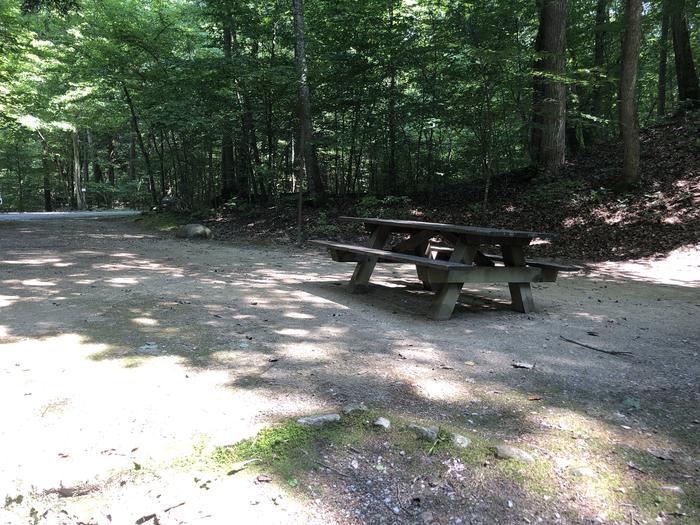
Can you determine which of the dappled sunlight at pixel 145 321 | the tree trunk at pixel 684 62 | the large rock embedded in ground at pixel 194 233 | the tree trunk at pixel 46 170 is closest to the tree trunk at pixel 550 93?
the tree trunk at pixel 684 62

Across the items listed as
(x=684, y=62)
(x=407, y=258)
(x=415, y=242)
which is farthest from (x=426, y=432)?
(x=684, y=62)

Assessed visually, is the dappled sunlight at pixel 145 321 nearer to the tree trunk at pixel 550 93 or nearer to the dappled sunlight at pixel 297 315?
the dappled sunlight at pixel 297 315

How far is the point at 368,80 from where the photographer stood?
12750mm

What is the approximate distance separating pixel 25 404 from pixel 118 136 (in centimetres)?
3314

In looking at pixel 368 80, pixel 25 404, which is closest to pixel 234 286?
pixel 25 404

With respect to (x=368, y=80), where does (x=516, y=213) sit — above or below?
below

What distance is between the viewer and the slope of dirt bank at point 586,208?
9109mm

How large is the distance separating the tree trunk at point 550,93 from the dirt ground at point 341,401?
649 centimetres

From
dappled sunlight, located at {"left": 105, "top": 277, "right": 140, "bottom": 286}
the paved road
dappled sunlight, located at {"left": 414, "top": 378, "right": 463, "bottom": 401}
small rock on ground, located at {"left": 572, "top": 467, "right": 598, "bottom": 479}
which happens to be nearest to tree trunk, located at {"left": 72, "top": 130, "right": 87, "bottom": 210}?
the paved road

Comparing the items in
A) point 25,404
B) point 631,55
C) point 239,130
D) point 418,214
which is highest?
point 631,55

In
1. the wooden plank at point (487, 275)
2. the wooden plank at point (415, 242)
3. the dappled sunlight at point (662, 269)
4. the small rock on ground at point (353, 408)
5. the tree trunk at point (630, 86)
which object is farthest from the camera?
the tree trunk at point (630, 86)

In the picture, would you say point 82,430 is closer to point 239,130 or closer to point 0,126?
point 239,130

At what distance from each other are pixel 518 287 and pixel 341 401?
9.72 ft

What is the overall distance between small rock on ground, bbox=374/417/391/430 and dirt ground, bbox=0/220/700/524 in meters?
0.04
